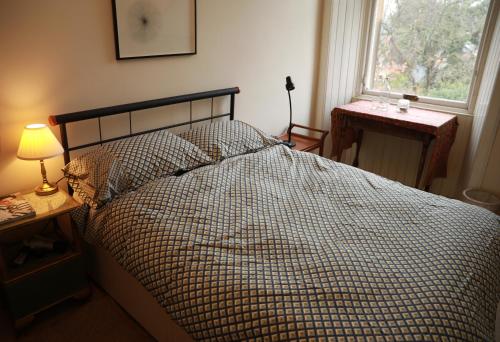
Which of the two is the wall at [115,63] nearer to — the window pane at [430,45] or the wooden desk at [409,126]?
the wooden desk at [409,126]

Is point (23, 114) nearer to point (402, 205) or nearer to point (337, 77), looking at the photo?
point (402, 205)

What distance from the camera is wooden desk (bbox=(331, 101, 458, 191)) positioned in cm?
287

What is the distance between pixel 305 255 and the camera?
1.48 m

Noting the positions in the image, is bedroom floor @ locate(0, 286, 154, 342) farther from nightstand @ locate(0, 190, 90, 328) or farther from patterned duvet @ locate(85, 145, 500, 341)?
patterned duvet @ locate(85, 145, 500, 341)

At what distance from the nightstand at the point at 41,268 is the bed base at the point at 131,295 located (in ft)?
0.37

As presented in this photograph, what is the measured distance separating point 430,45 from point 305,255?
8.63 ft

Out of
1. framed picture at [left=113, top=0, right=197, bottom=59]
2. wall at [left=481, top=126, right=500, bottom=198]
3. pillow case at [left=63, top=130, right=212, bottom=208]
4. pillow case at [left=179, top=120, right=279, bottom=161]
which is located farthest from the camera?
wall at [left=481, top=126, right=500, bottom=198]

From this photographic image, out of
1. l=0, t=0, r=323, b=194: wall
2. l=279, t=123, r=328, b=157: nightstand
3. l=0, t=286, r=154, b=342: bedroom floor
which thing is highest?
l=0, t=0, r=323, b=194: wall

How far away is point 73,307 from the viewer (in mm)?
2033

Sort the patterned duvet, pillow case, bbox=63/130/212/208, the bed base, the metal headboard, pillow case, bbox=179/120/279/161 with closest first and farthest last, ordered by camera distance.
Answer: the patterned duvet
the bed base
pillow case, bbox=63/130/212/208
the metal headboard
pillow case, bbox=179/120/279/161

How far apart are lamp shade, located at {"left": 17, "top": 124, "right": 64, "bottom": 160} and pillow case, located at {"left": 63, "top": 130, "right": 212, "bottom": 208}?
20cm

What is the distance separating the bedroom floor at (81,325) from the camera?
1844mm

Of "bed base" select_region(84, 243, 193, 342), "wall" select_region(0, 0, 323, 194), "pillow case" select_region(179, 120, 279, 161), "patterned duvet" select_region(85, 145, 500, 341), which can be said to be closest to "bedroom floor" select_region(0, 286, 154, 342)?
"bed base" select_region(84, 243, 193, 342)

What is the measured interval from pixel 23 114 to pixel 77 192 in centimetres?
47
